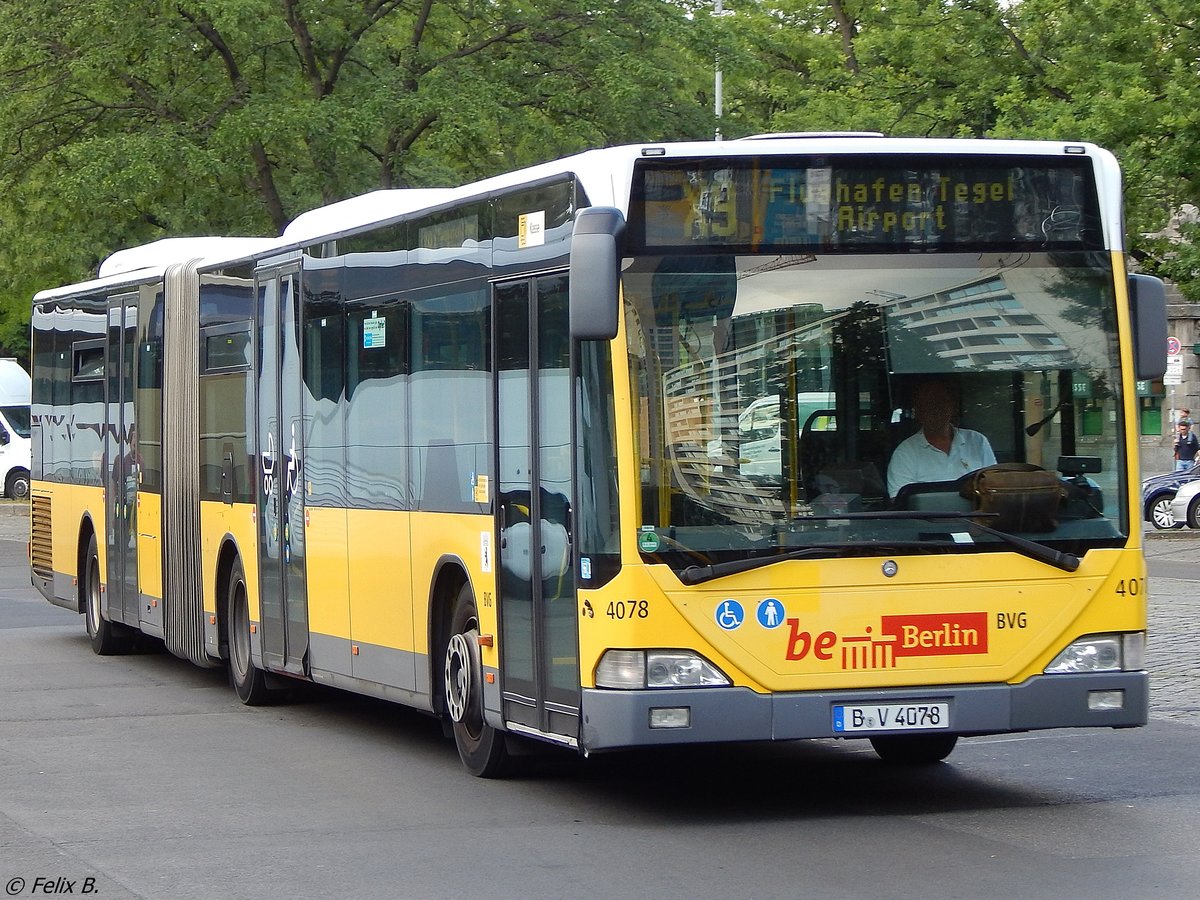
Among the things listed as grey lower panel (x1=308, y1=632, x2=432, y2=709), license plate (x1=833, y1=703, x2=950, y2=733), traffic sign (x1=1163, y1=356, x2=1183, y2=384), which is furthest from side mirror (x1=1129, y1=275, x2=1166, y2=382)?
traffic sign (x1=1163, y1=356, x2=1183, y2=384)

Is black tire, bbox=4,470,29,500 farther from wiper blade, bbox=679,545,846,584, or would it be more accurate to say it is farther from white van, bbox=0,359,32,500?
wiper blade, bbox=679,545,846,584

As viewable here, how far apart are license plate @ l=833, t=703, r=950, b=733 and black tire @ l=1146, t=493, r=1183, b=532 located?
2470cm

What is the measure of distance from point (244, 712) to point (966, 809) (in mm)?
5911

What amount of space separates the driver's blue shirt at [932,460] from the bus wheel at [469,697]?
7.88 ft

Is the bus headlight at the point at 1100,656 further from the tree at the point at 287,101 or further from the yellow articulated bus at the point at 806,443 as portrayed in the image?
the tree at the point at 287,101

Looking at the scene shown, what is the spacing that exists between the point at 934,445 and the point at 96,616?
10726 mm

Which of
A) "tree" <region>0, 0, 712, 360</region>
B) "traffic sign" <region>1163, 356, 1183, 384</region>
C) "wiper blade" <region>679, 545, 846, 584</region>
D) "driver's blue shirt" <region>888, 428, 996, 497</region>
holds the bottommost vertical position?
"wiper blade" <region>679, 545, 846, 584</region>

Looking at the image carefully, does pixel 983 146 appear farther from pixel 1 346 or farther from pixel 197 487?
pixel 1 346

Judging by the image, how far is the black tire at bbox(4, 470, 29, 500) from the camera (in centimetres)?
4750

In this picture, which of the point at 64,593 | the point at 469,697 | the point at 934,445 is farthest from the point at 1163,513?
the point at 934,445

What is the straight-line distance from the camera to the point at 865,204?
906 centimetres

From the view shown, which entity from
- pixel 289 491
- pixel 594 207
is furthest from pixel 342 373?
pixel 594 207

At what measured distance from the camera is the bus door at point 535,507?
9156mm

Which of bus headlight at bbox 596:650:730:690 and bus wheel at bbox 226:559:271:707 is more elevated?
bus headlight at bbox 596:650:730:690
